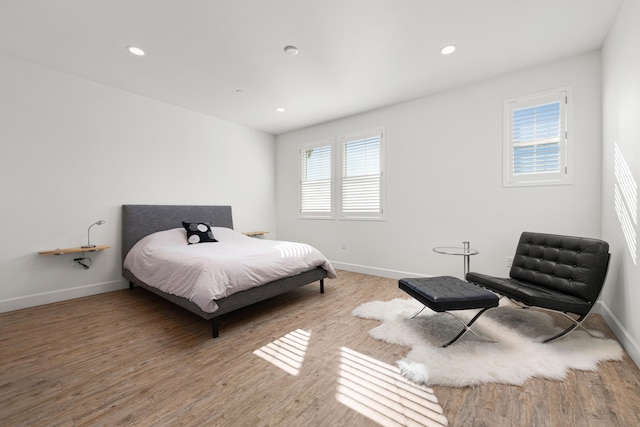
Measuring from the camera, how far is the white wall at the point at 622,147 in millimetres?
2010

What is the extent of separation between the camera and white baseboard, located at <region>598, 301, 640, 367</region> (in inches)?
75.9

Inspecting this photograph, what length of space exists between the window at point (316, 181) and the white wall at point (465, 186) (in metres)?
0.44

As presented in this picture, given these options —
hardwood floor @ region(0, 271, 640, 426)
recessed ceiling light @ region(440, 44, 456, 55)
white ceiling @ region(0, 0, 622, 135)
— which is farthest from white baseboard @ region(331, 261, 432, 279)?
recessed ceiling light @ region(440, 44, 456, 55)

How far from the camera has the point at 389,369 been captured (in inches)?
75.2

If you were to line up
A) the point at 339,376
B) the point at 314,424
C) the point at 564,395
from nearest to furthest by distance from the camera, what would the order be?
the point at 314,424 → the point at 564,395 → the point at 339,376

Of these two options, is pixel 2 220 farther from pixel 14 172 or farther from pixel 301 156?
pixel 301 156

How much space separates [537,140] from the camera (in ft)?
10.4

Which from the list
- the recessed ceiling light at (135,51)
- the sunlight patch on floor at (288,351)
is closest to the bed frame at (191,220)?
the sunlight patch on floor at (288,351)

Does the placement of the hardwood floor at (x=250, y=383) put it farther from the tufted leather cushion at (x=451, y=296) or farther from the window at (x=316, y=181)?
the window at (x=316, y=181)

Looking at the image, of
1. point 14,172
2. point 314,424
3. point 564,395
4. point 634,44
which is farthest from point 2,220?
point 634,44

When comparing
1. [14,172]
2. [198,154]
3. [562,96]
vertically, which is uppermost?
[562,96]

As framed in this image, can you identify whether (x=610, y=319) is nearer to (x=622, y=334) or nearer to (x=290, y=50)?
(x=622, y=334)

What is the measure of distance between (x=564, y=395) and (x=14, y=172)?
5395 mm

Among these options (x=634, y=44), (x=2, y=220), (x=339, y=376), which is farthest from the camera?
(x=2, y=220)
